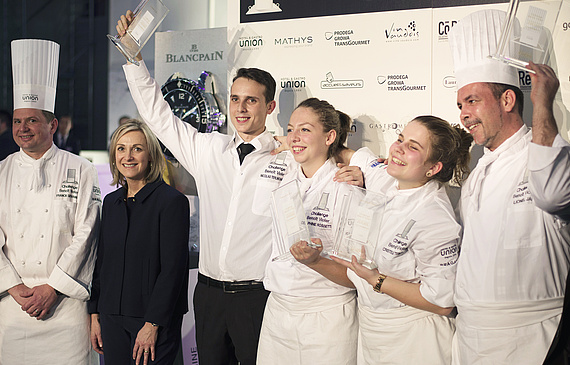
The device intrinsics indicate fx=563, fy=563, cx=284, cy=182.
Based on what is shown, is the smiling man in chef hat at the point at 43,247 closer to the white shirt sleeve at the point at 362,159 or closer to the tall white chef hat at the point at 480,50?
the white shirt sleeve at the point at 362,159

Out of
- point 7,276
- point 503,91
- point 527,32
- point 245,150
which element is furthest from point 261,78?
point 7,276

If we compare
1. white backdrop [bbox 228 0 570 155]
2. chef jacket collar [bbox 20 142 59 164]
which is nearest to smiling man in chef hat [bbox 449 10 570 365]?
white backdrop [bbox 228 0 570 155]

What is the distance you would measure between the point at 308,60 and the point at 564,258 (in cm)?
194

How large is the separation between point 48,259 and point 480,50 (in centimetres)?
251

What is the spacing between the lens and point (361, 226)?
2.23 metres

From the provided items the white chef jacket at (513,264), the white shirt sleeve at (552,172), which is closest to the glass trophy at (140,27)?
the white chef jacket at (513,264)

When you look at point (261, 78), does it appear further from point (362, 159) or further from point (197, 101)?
point (197, 101)

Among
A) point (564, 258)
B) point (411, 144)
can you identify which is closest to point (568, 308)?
point (564, 258)

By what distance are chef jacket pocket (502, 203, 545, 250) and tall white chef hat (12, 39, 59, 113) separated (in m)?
2.67

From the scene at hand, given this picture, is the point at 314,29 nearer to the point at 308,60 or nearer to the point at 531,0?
A: the point at 308,60

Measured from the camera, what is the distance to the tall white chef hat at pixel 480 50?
2357mm

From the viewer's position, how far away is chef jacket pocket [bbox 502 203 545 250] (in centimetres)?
212

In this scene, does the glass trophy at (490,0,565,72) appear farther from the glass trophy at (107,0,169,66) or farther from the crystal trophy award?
the glass trophy at (107,0,169,66)

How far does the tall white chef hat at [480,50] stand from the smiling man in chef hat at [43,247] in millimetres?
2172
